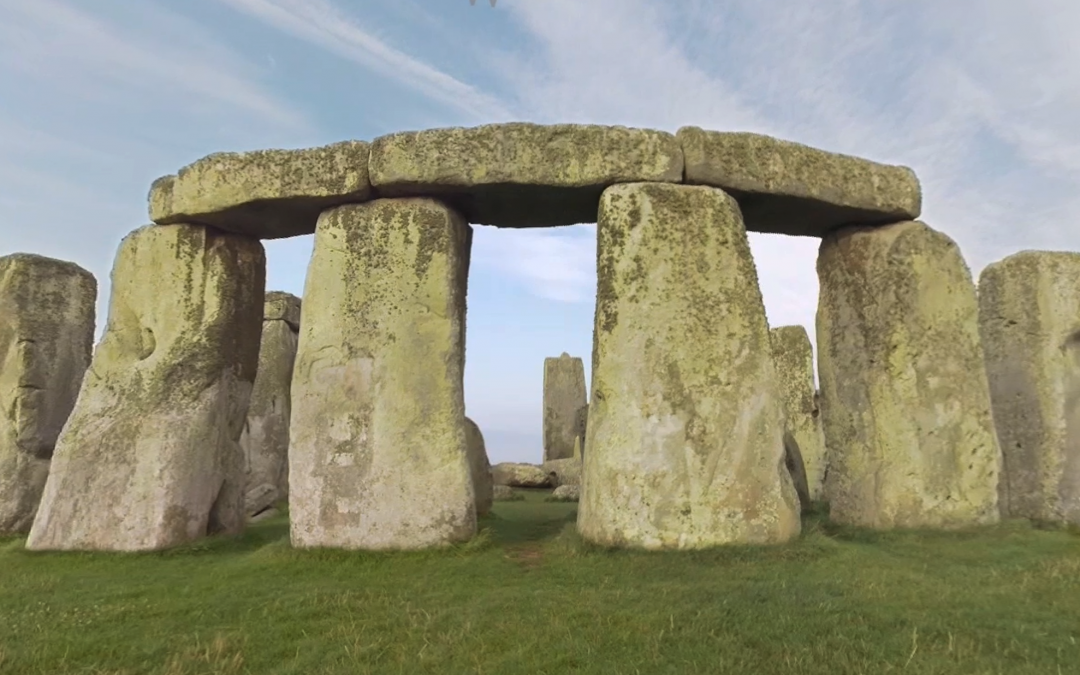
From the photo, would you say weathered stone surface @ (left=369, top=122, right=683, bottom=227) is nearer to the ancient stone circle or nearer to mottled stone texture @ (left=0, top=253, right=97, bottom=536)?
the ancient stone circle

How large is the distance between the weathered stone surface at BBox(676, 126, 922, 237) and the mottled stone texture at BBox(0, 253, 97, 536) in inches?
282

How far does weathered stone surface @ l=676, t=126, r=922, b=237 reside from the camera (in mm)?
7008

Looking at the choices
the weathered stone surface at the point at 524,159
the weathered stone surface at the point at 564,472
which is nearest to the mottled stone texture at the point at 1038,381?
the weathered stone surface at the point at 524,159

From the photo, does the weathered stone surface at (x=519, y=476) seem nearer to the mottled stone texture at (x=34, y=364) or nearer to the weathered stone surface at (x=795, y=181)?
the mottled stone texture at (x=34, y=364)

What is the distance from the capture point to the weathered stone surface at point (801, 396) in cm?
1269

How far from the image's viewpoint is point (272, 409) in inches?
502

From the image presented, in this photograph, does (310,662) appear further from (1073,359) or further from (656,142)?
(1073,359)

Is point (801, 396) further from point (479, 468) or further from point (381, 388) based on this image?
point (381, 388)

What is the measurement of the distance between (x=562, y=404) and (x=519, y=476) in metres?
5.21

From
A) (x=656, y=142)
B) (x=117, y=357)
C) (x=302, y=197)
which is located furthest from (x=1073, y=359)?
(x=117, y=357)

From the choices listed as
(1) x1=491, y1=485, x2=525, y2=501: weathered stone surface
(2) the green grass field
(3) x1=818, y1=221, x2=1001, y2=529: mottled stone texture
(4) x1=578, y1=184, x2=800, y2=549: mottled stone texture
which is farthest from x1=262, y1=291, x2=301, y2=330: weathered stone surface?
(3) x1=818, y1=221, x2=1001, y2=529: mottled stone texture

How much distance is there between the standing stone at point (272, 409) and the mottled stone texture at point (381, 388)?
5.49m

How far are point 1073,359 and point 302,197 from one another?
A: 8.08 meters

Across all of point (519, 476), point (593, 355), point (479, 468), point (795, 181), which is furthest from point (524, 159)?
point (519, 476)
